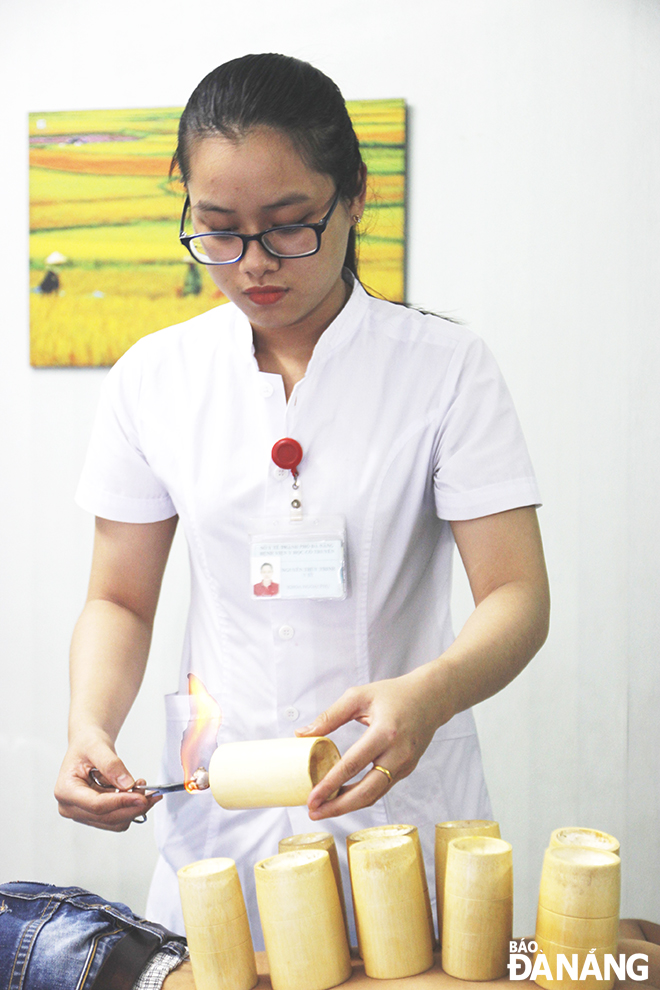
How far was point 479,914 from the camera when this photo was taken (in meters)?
0.91

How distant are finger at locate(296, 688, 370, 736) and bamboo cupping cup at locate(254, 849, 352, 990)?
135 mm

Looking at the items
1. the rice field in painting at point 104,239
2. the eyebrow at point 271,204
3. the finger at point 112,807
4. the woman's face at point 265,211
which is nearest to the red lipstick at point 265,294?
the woman's face at point 265,211

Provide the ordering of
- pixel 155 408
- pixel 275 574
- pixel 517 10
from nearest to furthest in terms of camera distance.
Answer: pixel 275 574 < pixel 155 408 < pixel 517 10

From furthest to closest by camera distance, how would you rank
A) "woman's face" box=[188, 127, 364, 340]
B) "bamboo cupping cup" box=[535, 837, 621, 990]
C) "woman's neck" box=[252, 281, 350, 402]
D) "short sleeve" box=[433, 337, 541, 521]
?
"woman's neck" box=[252, 281, 350, 402], "short sleeve" box=[433, 337, 541, 521], "woman's face" box=[188, 127, 364, 340], "bamboo cupping cup" box=[535, 837, 621, 990]

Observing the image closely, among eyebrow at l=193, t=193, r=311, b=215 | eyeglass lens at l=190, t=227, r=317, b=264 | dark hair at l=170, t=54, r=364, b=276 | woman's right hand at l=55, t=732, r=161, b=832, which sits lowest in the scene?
woman's right hand at l=55, t=732, r=161, b=832

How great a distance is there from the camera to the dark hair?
1114 millimetres

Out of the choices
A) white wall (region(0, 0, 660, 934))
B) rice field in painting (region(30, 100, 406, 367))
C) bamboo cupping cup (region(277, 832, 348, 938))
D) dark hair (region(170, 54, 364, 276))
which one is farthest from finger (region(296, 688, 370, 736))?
rice field in painting (region(30, 100, 406, 367))

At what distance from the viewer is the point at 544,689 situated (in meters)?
2.37

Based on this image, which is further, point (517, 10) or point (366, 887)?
point (517, 10)

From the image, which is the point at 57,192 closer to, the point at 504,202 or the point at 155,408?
the point at 504,202

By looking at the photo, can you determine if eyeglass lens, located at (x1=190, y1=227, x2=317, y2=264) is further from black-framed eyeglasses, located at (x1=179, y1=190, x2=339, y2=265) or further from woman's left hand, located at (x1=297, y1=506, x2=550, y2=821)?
woman's left hand, located at (x1=297, y1=506, x2=550, y2=821)

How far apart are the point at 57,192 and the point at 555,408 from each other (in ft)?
4.71

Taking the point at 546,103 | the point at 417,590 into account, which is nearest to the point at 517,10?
the point at 546,103

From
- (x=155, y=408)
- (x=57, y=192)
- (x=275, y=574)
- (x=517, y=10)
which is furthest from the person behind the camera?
(x=57, y=192)
